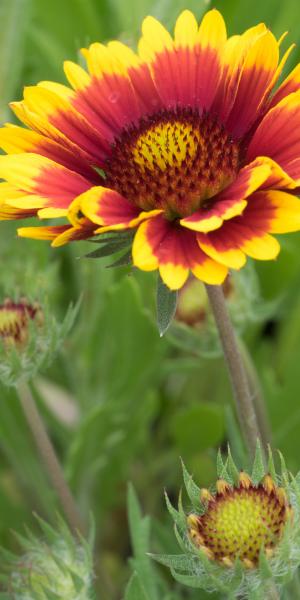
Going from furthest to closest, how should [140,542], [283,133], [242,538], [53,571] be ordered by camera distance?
1. [140,542]
2. [53,571]
3. [283,133]
4. [242,538]

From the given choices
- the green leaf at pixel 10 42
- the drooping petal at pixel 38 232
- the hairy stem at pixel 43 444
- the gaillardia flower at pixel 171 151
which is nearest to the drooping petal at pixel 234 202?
the gaillardia flower at pixel 171 151

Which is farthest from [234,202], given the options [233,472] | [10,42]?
[10,42]

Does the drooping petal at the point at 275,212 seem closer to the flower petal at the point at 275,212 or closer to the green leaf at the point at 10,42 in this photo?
the flower petal at the point at 275,212

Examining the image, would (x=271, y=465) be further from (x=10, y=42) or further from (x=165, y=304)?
(x=10, y=42)

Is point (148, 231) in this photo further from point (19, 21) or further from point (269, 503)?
point (19, 21)

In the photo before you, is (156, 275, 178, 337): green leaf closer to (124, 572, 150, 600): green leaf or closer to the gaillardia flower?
the gaillardia flower

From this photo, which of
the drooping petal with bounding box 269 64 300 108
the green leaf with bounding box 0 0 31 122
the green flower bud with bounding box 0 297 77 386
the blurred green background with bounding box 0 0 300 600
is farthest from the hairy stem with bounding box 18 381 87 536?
the green leaf with bounding box 0 0 31 122
